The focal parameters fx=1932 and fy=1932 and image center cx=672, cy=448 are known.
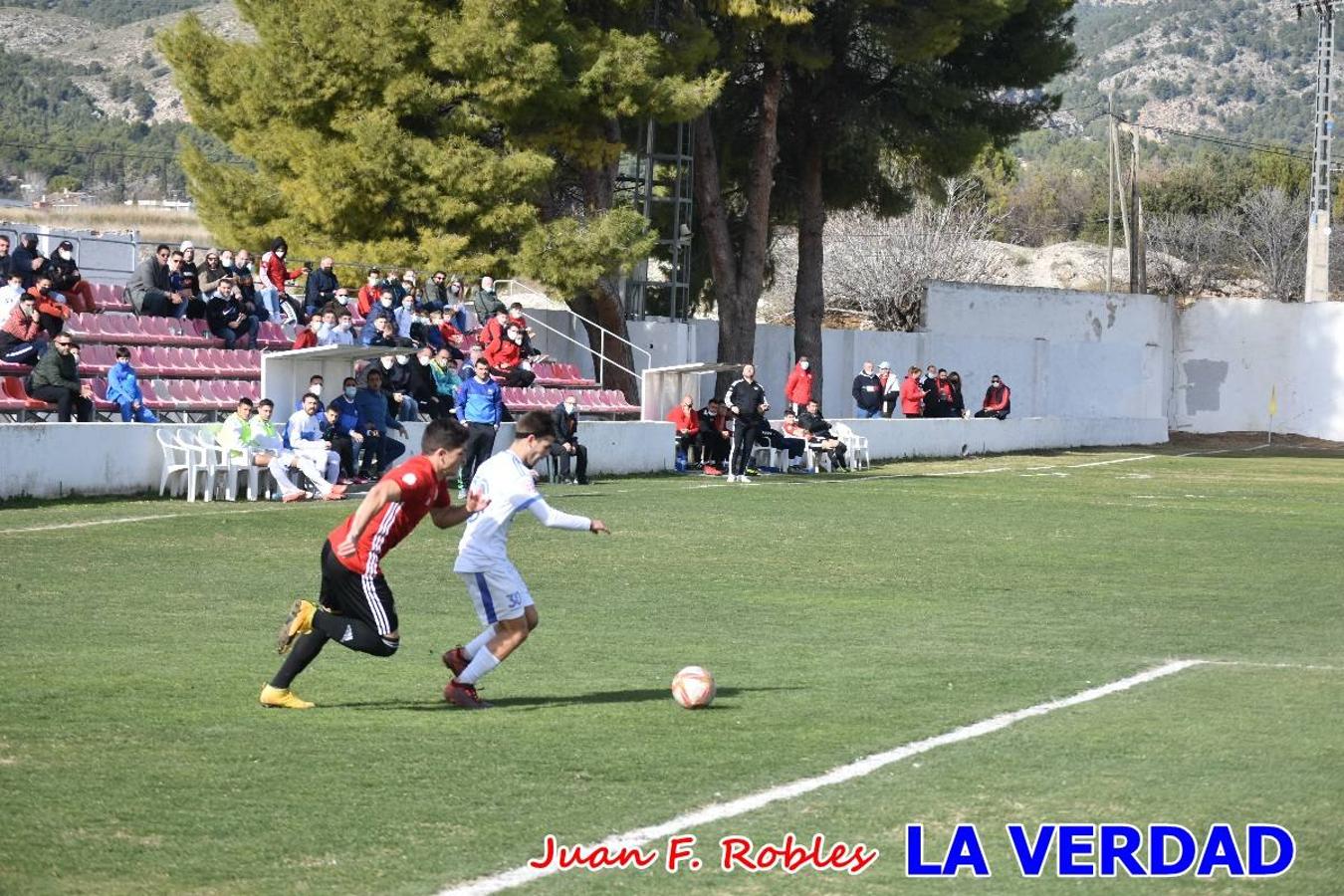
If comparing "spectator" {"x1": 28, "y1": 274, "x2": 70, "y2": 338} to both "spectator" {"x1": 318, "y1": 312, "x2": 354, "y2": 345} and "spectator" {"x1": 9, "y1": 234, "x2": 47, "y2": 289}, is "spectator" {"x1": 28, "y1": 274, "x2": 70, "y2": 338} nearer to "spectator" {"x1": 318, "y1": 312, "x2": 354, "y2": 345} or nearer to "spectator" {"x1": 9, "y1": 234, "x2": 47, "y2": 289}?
"spectator" {"x1": 9, "y1": 234, "x2": 47, "y2": 289}

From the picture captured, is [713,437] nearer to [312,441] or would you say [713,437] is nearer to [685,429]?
[685,429]

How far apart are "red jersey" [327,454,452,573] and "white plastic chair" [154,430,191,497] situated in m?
14.5

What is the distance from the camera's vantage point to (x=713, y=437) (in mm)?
32656

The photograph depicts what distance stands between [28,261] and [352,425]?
599cm

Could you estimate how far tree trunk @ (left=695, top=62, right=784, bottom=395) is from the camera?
44281 millimetres

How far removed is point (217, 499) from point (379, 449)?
2.87 metres

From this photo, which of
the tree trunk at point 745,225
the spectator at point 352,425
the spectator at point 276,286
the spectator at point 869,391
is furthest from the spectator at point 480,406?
the tree trunk at point 745,225

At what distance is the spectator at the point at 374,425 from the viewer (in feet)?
83.8

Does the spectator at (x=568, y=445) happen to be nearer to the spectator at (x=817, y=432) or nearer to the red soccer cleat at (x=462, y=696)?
the spectator at (x=817, y=432)

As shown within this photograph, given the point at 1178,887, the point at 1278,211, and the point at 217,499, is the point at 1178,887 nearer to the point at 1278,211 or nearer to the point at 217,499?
the point at 217,499

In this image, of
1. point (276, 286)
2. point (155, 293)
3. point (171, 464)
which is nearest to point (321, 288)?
point (276, 286)

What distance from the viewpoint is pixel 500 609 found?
9.70m

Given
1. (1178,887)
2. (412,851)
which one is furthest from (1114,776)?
(412,851)

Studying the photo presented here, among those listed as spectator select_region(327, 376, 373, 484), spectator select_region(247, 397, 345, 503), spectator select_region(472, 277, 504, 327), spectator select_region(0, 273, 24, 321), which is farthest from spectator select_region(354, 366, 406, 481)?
spectator select_region(472, 277, 504, 327)
